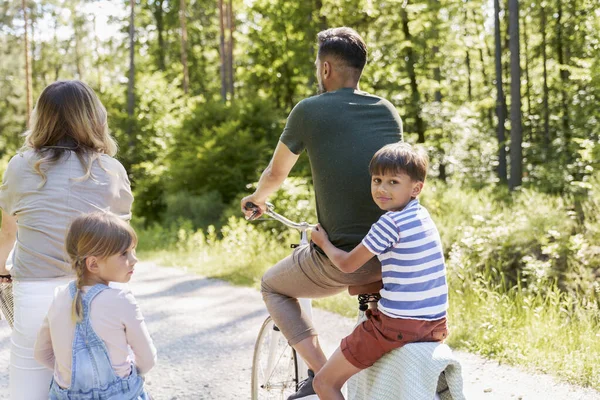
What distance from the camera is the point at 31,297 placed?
2816 millimetres

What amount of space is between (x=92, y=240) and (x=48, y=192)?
57 centimetres

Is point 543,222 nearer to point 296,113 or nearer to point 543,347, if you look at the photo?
point 543,347

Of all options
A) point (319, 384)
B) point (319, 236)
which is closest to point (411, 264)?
point (319, 236)

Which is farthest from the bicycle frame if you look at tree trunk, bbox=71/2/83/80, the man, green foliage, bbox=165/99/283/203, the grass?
tree trunk, bbox=71/2/83/80

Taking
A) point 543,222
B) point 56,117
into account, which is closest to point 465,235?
point 543,222

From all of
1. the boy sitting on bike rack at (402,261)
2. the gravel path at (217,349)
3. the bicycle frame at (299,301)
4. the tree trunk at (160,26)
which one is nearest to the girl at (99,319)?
the boy sitting on bike rack at (402,261)

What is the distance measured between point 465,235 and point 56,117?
273 inches

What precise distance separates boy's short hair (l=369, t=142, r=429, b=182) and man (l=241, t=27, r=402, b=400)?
0.40 meters

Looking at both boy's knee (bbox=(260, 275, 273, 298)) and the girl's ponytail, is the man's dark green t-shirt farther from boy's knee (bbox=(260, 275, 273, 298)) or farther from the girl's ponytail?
the girl's ponytail

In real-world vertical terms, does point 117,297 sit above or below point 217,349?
above

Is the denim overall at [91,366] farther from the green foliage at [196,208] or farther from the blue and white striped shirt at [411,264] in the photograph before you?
the green foliage at [196,208]

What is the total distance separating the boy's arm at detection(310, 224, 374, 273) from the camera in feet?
9.30

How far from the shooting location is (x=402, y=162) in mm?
2746

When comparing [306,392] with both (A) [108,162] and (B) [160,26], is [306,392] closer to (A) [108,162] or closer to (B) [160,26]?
(A) [108,162]
